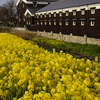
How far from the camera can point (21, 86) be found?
5.52 meters

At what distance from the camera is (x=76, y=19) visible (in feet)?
85.1

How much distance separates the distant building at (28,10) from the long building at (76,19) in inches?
313

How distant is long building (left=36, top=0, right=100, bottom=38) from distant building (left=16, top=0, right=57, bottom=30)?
796 centimetres

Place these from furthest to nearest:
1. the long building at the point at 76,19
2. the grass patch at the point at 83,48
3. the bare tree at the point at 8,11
Answer: the bare tree at the point at 8,11 → the long building at the point at 76,19 → the grass patch at the point at 83,48

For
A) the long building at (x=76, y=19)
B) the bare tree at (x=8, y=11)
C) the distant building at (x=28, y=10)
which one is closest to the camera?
A: the long building at (x=76, y=19)

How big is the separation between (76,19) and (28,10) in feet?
75.0

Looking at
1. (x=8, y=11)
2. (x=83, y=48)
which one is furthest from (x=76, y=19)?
(x=8, y=11)

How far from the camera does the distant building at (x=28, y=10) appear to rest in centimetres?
4434

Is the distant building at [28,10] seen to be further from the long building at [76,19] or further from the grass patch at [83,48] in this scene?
the grass patch at [83,48]

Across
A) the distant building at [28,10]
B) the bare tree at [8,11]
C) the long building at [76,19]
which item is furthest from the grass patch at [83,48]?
the bare tree at [8,11]

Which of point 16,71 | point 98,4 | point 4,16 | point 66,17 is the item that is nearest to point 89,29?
point 98,4

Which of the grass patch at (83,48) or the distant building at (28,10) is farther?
the distant building at (28,10)

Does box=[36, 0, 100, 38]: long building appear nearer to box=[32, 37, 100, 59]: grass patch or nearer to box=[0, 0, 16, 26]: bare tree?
box=[32, 37, 100, 59]: grass patch

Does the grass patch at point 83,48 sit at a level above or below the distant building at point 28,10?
below
